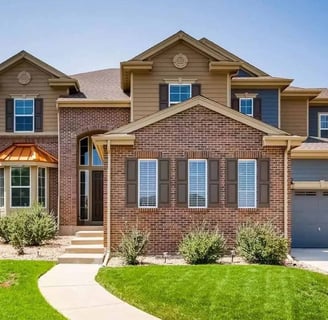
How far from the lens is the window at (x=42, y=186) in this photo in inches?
760

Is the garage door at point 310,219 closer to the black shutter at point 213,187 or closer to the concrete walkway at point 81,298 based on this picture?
the black shutter at point 213,187

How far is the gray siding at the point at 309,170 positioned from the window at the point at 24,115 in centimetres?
1134

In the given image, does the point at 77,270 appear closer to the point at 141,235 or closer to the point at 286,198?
the point at 141,235

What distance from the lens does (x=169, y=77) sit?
18.5m

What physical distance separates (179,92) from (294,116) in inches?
228

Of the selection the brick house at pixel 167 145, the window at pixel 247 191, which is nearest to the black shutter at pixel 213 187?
the brick house at pixel 167 145

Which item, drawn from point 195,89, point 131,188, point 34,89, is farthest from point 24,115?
point 131,188

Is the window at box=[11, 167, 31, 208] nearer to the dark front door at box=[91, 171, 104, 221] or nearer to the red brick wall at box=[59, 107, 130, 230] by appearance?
the red brick wall at box=[59, 107, 130, 230]

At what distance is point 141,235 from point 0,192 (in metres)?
8.92

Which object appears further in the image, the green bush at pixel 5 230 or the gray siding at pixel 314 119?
the gray siding at pixel 314 119

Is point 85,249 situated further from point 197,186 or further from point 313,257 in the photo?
point 313,257

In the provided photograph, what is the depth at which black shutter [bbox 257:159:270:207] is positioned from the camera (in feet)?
45.3

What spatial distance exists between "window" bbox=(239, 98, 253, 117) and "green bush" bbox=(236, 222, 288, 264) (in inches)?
309

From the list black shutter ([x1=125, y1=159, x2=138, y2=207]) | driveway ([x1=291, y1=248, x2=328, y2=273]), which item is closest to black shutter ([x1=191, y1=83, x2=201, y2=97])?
black shutter ([x1=125, y1=159, x2=138, y2=207])
